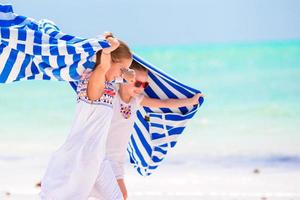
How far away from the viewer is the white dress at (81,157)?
186 inches

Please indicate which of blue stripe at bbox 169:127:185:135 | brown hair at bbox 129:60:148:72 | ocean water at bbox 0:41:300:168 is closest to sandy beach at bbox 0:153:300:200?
ocean water at bbox 0:41:300:168

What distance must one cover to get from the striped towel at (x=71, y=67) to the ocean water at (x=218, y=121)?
426 cm

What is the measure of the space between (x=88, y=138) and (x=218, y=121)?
10.6m

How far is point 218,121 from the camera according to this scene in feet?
Answer: 49.9

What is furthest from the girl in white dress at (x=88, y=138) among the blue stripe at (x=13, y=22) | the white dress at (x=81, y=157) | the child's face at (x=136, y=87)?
the blue stripe at (x=13, y=22)

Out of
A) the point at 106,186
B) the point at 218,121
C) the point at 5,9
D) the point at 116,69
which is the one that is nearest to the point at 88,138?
the point at 106,186

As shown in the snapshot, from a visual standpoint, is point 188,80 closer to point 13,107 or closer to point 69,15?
point 13,107

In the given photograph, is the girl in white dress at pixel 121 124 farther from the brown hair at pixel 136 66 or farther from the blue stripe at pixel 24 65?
the blue stripe at pixel 24 65

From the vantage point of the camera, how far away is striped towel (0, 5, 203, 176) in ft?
16.0

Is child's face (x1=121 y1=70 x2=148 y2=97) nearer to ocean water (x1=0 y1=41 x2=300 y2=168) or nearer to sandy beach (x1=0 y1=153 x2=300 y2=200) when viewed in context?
sandy beach (x1=0 y1=153 x2=300 y2=200)

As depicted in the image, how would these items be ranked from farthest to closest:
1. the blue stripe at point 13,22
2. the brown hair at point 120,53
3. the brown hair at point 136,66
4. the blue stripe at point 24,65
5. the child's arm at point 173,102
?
the child's arm at point 173,102 → the brown hair at point 136,66 → the blue stripe at point 24,65 → the blue stripe at point 13,22 → the brown hair at point 120,53

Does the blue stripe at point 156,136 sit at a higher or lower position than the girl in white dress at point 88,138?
lower

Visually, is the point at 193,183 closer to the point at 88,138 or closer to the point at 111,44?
the point at 88,138

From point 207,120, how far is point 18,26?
10371 mm
